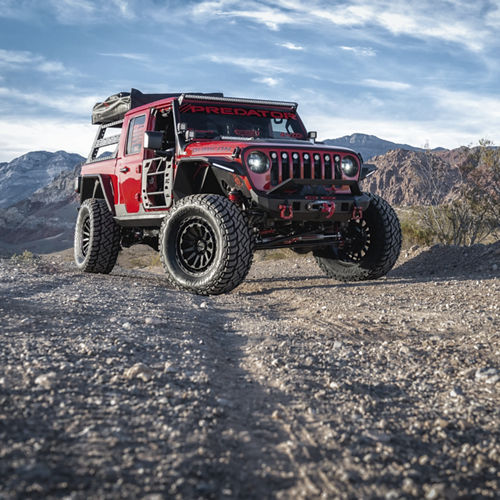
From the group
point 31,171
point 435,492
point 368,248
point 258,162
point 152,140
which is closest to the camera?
point 435,492

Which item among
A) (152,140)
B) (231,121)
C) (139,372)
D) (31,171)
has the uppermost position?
(31,171)

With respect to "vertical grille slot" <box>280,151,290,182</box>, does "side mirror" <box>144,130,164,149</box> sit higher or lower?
higher

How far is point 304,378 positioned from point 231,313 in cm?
210

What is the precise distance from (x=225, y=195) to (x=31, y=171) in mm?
189497

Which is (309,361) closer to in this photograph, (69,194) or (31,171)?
(69,194)

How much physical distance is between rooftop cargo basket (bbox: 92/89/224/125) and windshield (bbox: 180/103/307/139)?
Answer: 694mm

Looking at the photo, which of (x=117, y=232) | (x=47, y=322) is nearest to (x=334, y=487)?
(x=47, y=322)

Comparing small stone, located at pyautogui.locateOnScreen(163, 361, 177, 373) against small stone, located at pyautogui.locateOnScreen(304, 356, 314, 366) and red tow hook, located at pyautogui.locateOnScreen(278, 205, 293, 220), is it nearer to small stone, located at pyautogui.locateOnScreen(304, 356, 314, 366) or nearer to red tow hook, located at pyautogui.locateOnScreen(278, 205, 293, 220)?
small stone, located at pyautogui.locateOnScreen(304, 356, 314, 366)

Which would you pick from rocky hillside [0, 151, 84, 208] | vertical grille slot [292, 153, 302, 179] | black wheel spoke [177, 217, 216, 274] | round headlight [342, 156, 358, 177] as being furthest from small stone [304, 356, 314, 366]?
rocky hillside [0, 151, 84, 208]

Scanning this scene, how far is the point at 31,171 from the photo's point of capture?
591ft

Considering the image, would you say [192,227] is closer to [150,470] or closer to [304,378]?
[304,378]

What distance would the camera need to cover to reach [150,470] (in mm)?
1771

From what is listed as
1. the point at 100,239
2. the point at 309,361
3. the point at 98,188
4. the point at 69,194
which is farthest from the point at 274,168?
the point at 69,194

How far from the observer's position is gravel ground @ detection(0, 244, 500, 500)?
1.76 meters
